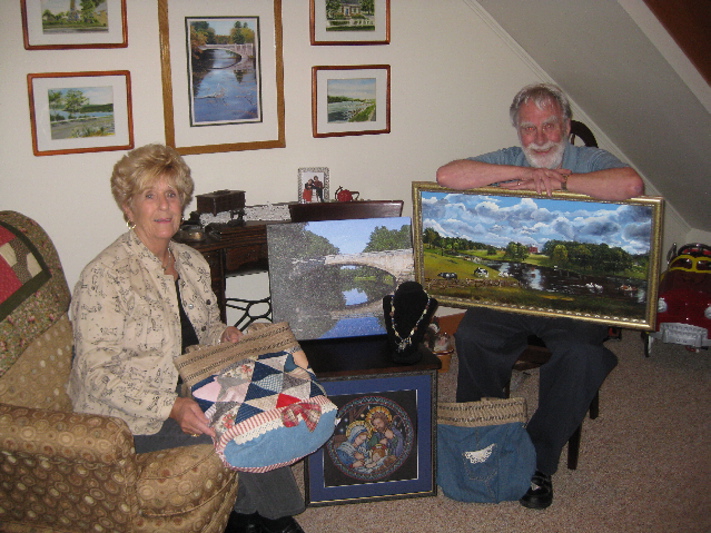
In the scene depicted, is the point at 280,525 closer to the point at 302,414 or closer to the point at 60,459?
the point at 302,414

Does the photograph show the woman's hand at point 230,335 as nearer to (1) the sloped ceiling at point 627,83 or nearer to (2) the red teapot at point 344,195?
(2) the red teapot at point 344,195

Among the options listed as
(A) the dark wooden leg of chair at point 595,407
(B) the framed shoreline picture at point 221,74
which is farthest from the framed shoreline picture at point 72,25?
(A) the dark wooden leg of chair at point 595,407

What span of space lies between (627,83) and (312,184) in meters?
1.64

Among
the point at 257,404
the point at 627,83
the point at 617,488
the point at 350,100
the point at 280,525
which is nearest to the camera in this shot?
the point at 257,404

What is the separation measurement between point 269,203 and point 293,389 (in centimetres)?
167

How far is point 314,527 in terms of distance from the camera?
2355 mm

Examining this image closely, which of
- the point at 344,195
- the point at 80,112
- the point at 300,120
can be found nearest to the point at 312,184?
the point at 344,195

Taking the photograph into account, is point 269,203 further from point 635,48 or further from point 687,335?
point 687,335

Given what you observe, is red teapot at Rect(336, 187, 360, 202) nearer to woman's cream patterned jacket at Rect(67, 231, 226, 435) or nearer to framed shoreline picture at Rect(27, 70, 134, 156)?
framed shoreline picture at Rect(27, 70, 134, 156)

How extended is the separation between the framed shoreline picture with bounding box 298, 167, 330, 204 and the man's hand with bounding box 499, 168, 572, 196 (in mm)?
1275

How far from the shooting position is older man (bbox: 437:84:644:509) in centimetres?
244

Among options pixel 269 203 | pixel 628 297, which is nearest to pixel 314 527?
pixel 628 297

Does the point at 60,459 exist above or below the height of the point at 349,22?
below

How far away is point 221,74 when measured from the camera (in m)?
3.19
